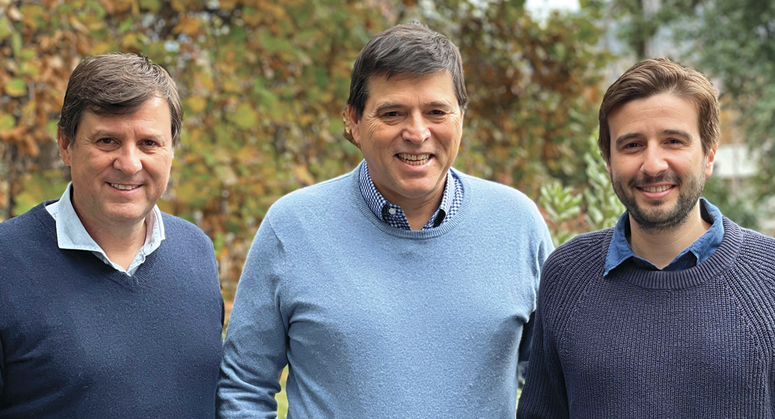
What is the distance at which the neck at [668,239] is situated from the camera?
1795 mm

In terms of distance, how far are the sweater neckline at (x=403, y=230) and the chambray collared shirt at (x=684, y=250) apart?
39 centimetres

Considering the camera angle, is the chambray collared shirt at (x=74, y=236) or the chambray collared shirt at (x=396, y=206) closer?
the chambray collared shirt at (x=74, y=236)

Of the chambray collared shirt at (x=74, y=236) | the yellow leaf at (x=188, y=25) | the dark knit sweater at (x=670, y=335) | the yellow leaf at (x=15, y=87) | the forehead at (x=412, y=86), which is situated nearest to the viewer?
the dark knit sweater at (x=670, y=335)

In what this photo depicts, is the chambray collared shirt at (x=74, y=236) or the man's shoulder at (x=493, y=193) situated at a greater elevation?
the man's shoulder at (x=493, y=193)

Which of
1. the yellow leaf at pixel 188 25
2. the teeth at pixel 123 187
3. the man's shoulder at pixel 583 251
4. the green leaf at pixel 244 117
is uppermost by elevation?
the yellow leaf at pixel 188 25

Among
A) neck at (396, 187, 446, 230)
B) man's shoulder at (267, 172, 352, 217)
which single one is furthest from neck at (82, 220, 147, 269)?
neck at (396, 187, 446, 230)

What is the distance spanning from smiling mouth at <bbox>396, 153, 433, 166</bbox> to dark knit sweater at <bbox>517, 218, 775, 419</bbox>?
423 millimetres

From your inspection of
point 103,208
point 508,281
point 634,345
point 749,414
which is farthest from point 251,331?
point 749,414

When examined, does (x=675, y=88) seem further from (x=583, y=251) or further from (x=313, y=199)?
(x=313, y=199)

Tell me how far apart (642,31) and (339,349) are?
34.1 feet

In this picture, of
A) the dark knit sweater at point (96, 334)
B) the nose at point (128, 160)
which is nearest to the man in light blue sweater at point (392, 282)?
the dark knit sweater at point (96, 334)

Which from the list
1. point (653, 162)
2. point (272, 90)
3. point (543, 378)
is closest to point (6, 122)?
point (272, 90)

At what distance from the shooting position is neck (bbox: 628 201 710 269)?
5.89ft

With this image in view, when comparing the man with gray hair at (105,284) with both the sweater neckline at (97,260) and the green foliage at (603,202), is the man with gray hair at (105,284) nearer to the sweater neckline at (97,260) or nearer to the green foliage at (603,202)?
the sweater neckline at (97,260)
